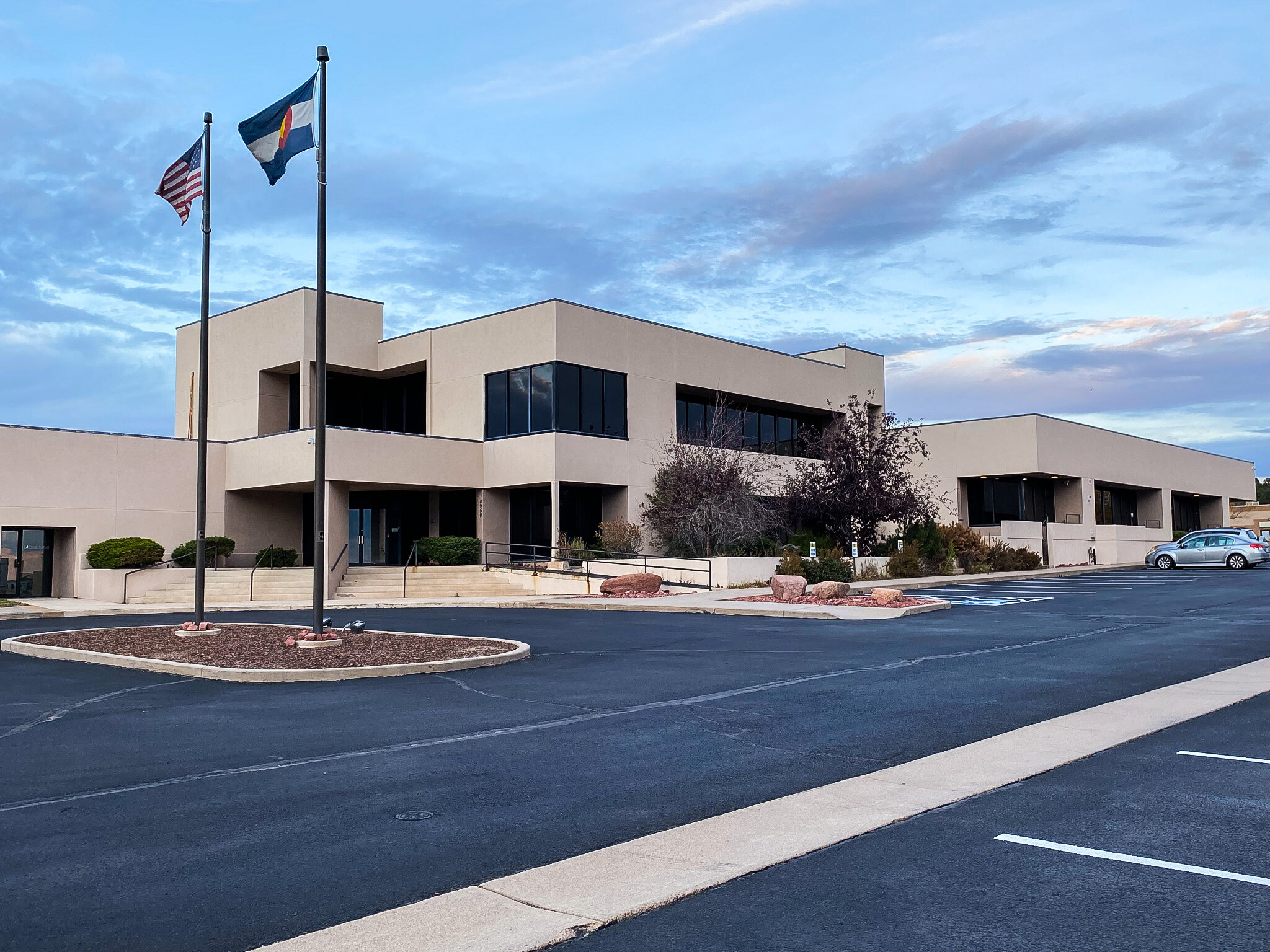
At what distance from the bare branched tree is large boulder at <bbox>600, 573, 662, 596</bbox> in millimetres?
5661

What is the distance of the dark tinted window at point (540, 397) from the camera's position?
35625 mm

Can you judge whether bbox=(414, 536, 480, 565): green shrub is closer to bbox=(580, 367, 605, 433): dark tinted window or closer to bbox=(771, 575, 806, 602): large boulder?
bbox=(580, 367, 605, 433): dark tinted window

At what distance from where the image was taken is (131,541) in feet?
110

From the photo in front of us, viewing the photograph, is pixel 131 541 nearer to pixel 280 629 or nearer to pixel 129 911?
pixel 280 629

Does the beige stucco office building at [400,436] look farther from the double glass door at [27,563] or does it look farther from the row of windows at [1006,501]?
the row of windows at [1006,501]

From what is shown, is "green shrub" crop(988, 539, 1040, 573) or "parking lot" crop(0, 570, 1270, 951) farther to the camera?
"green shrub" crop(988, 539, 1040, 573)

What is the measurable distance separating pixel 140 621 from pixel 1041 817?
22.0m

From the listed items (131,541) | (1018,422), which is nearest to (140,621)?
(131,541)

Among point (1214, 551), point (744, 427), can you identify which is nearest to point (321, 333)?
point (744, 427)

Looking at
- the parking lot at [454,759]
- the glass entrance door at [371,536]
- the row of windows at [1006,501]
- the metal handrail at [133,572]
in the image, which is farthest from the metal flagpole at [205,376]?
the row of windows at [1006,501]

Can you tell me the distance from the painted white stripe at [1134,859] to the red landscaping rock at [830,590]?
64.9 feet

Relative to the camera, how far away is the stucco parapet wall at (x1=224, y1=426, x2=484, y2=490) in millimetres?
33531

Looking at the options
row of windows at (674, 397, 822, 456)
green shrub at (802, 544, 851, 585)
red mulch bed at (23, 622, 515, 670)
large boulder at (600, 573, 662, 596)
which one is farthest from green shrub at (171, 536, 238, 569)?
green shrub at (802, 544, 851, 585)

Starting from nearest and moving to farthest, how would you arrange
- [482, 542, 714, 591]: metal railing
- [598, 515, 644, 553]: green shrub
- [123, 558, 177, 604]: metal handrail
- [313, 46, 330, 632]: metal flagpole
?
[313, 46, 330, 632]: metal flagpole → [123, 558, 177, 604]: metal handrail → [482, 542, 714, 591]: metal railing → [598, 515, 644, 553]: green shrub
